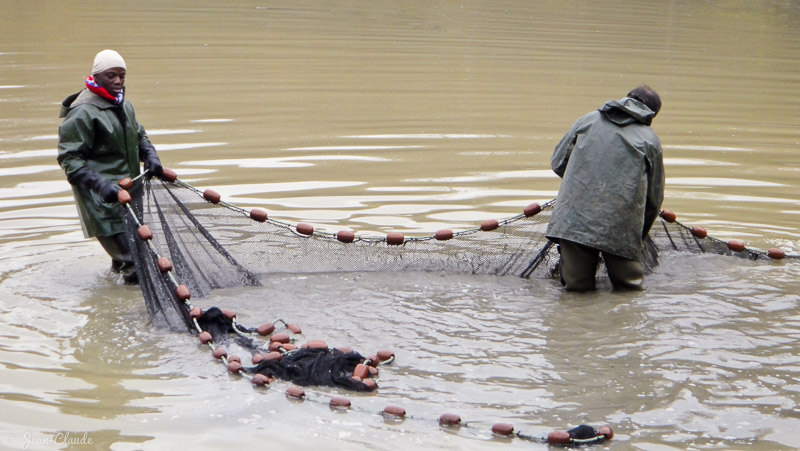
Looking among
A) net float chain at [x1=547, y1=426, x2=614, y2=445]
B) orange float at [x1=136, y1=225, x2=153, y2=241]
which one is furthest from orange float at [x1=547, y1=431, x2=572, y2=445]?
orange float at [x1=136, y1=225, x2=153, y2=241]

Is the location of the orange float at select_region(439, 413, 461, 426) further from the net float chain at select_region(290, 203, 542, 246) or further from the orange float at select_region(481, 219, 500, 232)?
the orange float at select_region(481, 219, 500, 232)

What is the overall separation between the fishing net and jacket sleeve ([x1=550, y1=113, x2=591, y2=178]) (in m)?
0.37

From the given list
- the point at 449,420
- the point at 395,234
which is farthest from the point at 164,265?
the point at 449,420

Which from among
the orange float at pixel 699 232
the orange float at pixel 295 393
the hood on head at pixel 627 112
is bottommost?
the orange float at pixel 295 393

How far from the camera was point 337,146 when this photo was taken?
10391 mm

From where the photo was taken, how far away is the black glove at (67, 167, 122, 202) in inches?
223

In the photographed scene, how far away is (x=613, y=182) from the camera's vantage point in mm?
5922

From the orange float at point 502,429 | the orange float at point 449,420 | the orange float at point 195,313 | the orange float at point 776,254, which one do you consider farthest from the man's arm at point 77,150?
the orange float at point 776,254

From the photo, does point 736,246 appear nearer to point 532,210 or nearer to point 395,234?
point 532,210

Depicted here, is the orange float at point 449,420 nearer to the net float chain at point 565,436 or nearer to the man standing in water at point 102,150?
the net float chain at point 565,436

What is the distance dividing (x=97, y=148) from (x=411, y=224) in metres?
2.76

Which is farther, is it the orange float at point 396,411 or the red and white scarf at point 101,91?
the red and white scarf at point 101,91

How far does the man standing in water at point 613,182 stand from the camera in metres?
5.91

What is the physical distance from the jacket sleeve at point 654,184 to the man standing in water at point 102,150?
3.06 m
